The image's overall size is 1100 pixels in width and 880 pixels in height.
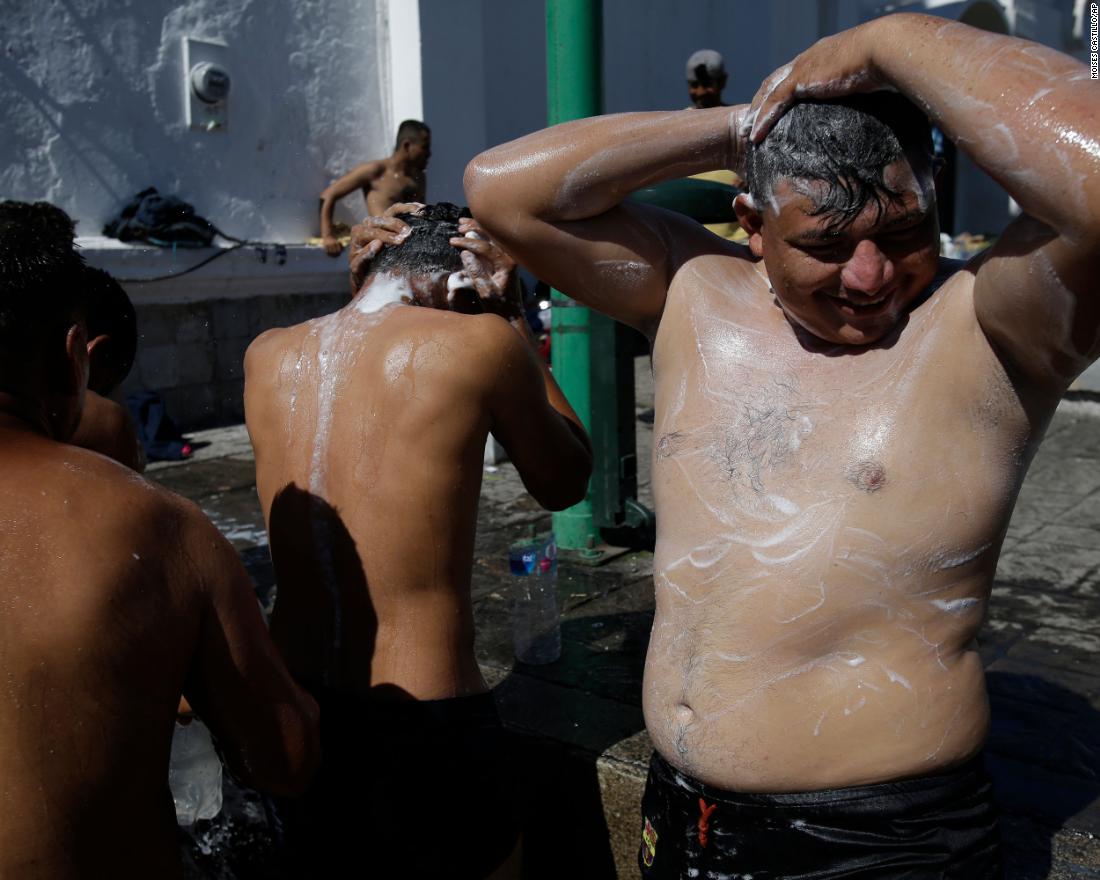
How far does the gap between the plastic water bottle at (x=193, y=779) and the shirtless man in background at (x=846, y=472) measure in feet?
4.70

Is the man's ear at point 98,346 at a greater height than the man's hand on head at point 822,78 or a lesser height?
lesser

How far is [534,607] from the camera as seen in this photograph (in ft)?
11.1

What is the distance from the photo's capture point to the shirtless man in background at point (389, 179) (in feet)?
27.9

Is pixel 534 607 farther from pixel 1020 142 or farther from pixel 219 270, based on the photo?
pixel 219 270

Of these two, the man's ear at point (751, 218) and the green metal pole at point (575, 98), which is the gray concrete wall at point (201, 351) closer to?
the green metal pole at point (575, 98)

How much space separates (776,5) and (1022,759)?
39.6 feet

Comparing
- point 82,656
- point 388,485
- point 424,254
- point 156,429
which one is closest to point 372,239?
point 424,254

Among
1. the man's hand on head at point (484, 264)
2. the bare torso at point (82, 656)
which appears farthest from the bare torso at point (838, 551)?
the bare torso at point (82, 656)

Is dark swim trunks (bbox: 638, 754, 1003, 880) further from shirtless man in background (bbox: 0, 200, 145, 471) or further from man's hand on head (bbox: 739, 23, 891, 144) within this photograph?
shirtless man in background (bbox: 0, 200, 145, 471)

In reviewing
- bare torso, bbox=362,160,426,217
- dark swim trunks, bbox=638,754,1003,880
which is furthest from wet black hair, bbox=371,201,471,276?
bare torso, bbox=362,160,426,217

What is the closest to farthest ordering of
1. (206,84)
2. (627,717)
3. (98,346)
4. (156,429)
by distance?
1. (98,346)
2. (627,717)
3. (156,429)
4. (206,84)

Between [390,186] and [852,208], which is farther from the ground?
[852,208]

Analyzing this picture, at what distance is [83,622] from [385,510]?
77 cm

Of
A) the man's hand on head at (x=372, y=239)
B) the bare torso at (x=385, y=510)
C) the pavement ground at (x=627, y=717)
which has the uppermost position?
the man's hand on head at (x=372, y=239)
